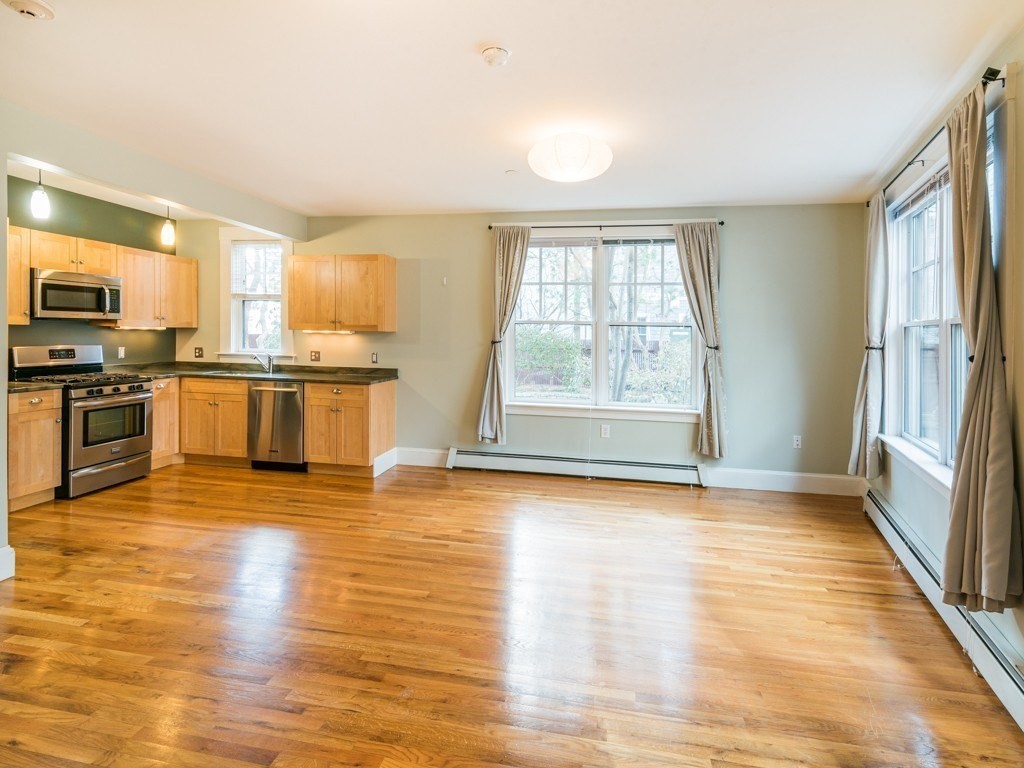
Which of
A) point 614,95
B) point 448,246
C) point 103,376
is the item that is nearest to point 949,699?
point 614,95

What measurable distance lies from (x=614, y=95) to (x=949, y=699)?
3.05m

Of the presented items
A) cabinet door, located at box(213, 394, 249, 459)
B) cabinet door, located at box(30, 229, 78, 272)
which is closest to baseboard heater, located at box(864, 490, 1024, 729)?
cabinet door, located at box(213, 394, 249, 459)

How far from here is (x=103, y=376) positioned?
489 centimetres

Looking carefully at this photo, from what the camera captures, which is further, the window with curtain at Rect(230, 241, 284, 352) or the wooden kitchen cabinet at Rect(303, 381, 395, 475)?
the window with curtain at Rect(230, 241, 284, 352)

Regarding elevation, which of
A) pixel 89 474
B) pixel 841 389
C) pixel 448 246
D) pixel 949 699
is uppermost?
pixel 448 246

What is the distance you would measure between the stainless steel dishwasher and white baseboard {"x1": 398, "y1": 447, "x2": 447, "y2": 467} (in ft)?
3.39

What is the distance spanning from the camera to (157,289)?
5691mm

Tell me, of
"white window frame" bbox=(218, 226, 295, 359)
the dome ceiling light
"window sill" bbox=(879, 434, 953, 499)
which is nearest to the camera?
"window sill" bbox=(879, 434, 953, 499)

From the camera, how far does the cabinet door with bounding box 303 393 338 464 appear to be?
5.27 m

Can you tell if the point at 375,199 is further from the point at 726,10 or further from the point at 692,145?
the point at 726,10

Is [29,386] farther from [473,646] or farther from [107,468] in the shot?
[473,646]

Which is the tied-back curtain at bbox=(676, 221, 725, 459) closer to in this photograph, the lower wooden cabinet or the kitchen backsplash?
the lower wooden cabinet

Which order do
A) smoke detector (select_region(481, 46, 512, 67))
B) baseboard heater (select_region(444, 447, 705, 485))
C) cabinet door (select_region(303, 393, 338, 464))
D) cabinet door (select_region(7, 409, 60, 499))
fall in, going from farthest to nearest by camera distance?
cabinet door (select_region(303, 393, 338, 464)) → baseboard heater (select_region(444, 447, 705, 485)) → cabinet door (select_region(7, 409, 60, 499)) → smoke detector (select_region(481, 46, 512, 67))

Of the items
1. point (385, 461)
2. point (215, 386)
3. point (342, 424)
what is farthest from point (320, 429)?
point (215, 386)
